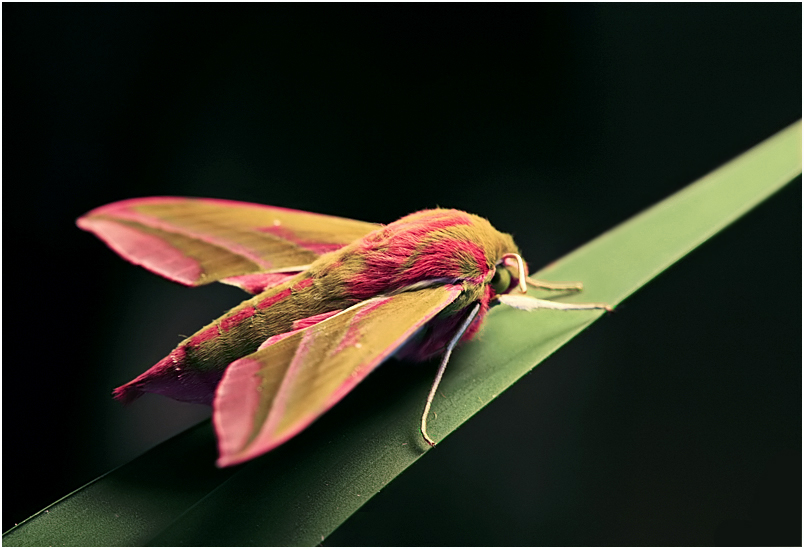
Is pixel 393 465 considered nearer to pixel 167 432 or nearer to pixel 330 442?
pixel 330 442

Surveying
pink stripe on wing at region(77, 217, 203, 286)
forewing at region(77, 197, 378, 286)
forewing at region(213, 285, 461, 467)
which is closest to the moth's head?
forewing at region(213, 285, 461, 467)

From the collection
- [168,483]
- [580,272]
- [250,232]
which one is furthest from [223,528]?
[580,272]

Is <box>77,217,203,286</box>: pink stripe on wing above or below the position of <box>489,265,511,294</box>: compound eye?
above

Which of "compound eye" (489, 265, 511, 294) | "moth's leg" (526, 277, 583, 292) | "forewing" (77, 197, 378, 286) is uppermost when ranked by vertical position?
"forewing" (77, 197, 378, 286)

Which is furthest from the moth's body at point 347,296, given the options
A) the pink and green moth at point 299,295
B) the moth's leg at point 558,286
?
the moth's leg at point 558,286

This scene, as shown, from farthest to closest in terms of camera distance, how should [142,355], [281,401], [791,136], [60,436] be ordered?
[142,355], [60,436], [791,136], [281,401]

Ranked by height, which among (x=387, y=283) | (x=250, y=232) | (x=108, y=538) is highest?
(x=250, y=232)

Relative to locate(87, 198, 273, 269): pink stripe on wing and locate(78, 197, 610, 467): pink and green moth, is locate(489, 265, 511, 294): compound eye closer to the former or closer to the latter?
locate(78, 197, 610, 467): pink and green moth
